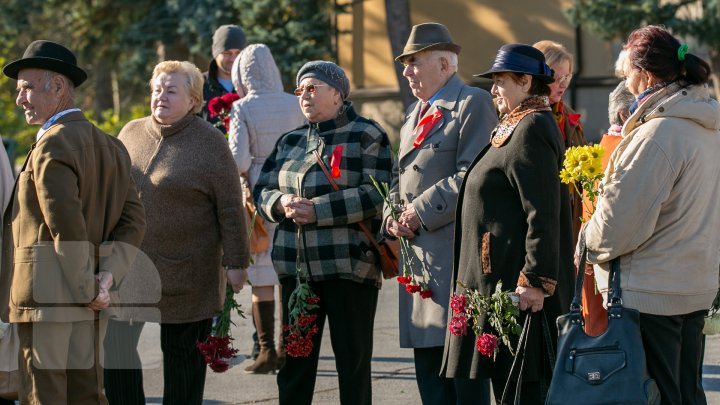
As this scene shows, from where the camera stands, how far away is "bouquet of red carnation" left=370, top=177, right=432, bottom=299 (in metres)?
5.98

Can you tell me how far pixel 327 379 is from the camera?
8.12 metres

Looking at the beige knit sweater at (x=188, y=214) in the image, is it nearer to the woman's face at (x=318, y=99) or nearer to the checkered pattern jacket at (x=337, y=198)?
the checkered pattern jacket at (x=337, y=198)

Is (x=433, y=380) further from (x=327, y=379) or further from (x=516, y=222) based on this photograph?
(x=327, y=379)

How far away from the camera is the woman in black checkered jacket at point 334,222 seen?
6.31 metres

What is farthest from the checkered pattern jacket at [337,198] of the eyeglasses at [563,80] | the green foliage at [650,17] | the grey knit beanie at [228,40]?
the green foliage at [650,17]

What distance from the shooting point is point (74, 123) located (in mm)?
5273

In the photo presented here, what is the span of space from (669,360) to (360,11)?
21.8 metres

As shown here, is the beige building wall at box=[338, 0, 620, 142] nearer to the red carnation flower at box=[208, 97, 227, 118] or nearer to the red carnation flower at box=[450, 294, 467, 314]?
the red carnation flower at box=[208, 97, 227, 118]

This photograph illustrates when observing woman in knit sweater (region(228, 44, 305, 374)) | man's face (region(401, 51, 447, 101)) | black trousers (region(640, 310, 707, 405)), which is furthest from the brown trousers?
woman in knit sweater (region(228, 44, 305, 374))

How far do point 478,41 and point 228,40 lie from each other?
52.0 ft

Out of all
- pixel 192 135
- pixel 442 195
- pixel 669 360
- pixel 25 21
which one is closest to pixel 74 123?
pixel 192 135

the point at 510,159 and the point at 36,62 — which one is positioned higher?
the point at 36,62

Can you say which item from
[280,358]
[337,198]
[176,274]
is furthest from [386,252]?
[280,358]

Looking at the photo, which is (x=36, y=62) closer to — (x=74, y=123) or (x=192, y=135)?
(x=74, y=123)
